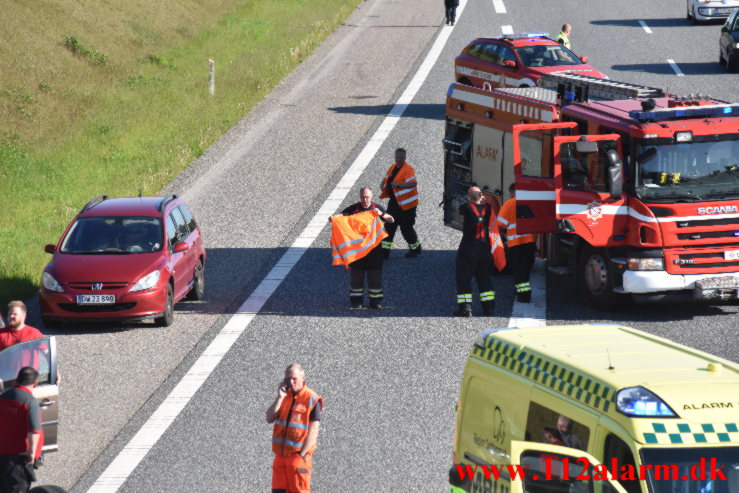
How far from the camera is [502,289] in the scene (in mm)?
19547

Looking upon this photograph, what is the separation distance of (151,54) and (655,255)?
23662mm

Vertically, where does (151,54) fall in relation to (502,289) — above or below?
above

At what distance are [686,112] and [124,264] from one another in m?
7.72

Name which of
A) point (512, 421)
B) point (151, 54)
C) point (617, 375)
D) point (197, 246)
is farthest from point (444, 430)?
point (151, 54)

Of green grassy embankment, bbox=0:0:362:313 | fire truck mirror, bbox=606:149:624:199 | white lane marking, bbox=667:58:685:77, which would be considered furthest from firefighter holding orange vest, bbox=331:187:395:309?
white lane marking, bbox=667:58:685:77

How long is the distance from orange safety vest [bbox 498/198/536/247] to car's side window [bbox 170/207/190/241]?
4.64m

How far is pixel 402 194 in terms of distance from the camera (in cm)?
2083

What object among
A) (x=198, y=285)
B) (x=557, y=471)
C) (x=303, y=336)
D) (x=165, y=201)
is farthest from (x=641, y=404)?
(x=165, y=201)

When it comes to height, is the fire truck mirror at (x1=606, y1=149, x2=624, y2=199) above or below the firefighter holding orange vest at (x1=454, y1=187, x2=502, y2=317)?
above

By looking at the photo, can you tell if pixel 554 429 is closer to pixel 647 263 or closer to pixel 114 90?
pixel 647 263

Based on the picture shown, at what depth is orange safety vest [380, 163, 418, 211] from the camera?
20.8 metres

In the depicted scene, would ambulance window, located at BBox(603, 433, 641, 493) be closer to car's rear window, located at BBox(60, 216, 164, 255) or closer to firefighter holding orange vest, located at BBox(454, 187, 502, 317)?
firefighter holding orange vest, located at BBox(454, 187, 502, 317)

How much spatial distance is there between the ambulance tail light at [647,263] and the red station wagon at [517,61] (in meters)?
11.7

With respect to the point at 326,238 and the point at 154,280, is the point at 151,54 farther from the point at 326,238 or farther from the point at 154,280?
the point at 154,280
